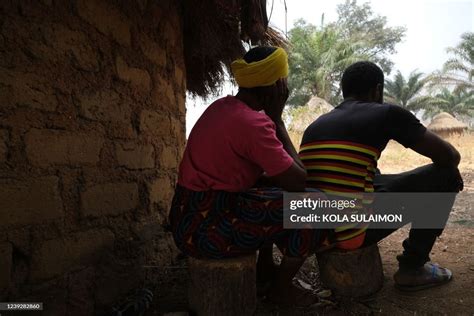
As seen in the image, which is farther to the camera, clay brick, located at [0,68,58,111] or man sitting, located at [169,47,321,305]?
man sitting, located at [169,47,321,305]

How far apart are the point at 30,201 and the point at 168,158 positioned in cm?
117

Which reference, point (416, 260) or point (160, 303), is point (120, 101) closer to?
point (160, 303)

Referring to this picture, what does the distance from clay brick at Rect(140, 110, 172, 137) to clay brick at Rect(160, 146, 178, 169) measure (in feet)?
0.35

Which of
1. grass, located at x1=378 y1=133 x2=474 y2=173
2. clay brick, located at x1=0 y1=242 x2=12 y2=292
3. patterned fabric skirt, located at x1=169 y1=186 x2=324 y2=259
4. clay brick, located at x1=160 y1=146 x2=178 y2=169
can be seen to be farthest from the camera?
grass, located at x1=378 y1=133 x2=474 y2=173

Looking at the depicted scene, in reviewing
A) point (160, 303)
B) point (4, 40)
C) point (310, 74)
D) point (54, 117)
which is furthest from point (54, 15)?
point (310, 74)

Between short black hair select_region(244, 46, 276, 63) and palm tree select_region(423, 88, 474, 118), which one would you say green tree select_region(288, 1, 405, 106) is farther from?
short black hair select_region(244, 46, 276, 63)

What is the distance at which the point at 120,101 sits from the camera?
218cm

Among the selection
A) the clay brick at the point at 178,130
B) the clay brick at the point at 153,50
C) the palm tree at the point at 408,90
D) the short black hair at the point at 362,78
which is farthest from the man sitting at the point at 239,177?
the palm tree at the point at 408,90

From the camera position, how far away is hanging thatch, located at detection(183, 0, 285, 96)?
2736mm

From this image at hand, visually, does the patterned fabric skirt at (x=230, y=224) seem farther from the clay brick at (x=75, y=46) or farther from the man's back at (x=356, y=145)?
the clay brick at (x=75, y=46)

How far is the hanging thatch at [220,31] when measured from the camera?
274cm

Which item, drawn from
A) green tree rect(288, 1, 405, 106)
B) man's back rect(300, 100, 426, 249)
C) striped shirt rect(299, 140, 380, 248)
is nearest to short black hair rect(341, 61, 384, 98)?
man's back rect(300, 100, 426, 249)

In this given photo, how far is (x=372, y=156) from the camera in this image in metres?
2.04

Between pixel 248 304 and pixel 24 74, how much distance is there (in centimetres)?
146
